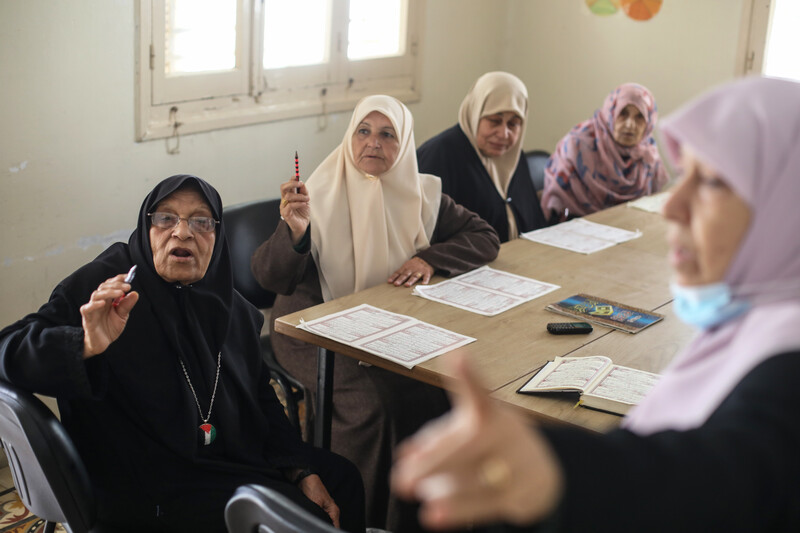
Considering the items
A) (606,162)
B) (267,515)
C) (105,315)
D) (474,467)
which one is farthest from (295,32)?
(474,467)

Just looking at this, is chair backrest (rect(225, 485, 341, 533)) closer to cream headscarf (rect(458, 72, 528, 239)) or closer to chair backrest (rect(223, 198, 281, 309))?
chair backrest (rect(223, 198, 281, 309))

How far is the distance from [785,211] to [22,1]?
258 centimetres

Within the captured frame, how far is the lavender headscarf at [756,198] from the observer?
793mm

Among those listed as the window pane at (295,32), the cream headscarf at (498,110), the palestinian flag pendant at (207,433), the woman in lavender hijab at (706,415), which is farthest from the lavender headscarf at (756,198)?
the window pane at (295,32)

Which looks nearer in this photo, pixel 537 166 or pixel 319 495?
pixel 319 495

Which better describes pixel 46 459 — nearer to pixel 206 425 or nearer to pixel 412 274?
pixel 206 425

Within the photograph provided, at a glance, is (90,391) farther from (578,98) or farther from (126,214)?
(578,98)

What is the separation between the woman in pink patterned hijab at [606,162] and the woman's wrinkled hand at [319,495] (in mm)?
2349

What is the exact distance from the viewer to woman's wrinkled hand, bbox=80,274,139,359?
159cm

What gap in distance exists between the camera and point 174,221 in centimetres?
193

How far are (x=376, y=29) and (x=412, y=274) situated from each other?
2146 millimetres

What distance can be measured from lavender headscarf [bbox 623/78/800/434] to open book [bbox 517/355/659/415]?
2.91 feet

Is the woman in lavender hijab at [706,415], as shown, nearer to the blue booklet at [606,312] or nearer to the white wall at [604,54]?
the blue booklet at [606,312]

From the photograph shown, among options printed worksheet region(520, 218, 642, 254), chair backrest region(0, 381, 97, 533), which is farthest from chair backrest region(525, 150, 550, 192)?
chair backrest region(0, 381, 97, 533)
